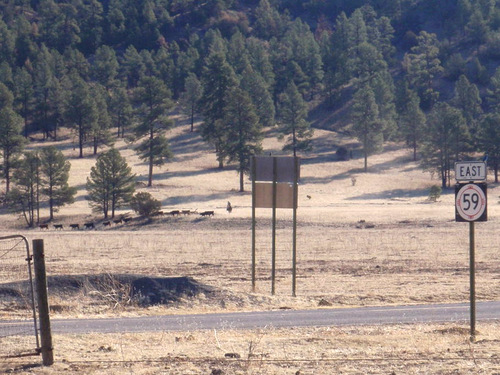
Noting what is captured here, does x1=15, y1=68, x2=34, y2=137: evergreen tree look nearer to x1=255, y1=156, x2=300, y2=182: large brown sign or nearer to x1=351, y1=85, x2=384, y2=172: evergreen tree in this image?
x1=351, y1=85, x2=384, y2=172: evergreen tree

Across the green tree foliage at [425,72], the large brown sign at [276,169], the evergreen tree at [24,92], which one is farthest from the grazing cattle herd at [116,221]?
the green tree foliage at [425,72]

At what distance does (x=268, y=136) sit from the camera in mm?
89750

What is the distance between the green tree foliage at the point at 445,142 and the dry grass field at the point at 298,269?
2.65 meters

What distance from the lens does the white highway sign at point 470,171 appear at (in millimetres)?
10969

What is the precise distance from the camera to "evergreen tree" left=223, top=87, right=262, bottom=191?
213ft

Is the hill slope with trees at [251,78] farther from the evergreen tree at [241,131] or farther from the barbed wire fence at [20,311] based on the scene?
the barbed wire fence at [20,311]

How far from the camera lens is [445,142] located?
67.4m

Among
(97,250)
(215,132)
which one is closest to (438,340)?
(97,250)

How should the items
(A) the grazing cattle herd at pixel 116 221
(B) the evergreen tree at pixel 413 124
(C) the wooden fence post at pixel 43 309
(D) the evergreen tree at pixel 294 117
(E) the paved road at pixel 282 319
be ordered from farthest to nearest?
1. (B) the evergreen tree at pixel 413 124
2. (D) the evergreen tree at pixel 294 117
3. (A) the grazing cattle herd at pixel 116 221
4. (E) the paved road at pixel 282 319
5. (C) the wooden fence post at pixel 43 309

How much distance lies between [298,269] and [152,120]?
4604cm

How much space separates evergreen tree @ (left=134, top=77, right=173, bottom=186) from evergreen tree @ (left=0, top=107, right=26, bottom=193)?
1148 centimetres

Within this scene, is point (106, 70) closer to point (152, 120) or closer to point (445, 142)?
point (152, 120)

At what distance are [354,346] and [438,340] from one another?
57.3 inches

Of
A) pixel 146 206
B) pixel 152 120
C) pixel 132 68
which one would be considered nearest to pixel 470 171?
pixel 146 206
